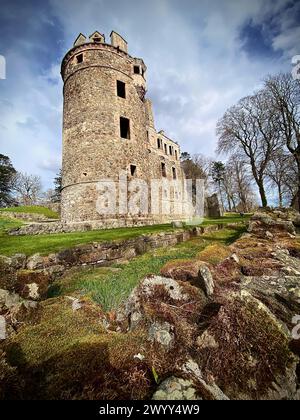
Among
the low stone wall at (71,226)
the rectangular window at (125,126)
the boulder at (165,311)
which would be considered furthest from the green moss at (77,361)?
the rectangular window at (125,126)

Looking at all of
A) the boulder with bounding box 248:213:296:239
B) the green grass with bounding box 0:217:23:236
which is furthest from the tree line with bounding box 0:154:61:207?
the boulder with bounding box 248:213:296:239

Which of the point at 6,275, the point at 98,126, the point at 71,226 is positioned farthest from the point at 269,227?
the point at 98,126

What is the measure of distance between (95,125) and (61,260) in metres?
12.5

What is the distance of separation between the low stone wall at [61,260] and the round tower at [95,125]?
6.58 metres

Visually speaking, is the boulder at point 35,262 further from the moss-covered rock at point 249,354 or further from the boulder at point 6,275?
the moss-covered rock at point 249,354

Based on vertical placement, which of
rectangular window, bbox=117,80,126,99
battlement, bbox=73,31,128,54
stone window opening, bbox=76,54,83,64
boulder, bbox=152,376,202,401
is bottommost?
boulder, bbox=152,376,202,401

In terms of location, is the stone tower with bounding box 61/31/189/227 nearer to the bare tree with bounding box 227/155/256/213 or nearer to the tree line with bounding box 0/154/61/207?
the bare tree with bounding box 227/155/256/213

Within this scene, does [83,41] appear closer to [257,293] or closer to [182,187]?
[257,293]

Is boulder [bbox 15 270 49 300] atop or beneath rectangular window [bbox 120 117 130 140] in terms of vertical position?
beneath

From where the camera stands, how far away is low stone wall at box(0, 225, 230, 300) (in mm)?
4508

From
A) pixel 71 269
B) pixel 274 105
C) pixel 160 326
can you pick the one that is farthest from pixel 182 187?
pixel 160 326

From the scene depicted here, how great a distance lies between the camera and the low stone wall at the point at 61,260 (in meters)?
4.51

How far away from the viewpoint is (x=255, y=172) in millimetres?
21109
